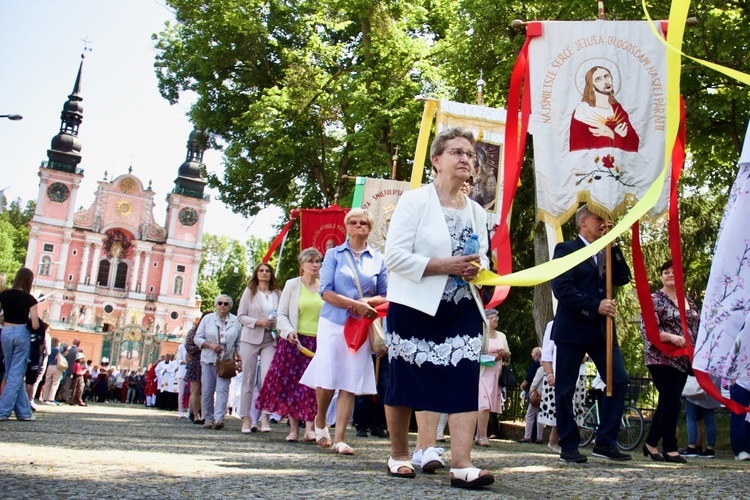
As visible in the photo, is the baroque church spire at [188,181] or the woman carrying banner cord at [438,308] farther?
the baroque church spire at [188,181]

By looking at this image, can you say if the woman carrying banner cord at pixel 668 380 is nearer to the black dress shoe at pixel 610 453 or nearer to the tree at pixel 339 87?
the black dress shoe at pixel 610 453

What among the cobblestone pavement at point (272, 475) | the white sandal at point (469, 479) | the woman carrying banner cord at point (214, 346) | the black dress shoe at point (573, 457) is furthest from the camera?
the woman carrying banner cord at point (214, 346)

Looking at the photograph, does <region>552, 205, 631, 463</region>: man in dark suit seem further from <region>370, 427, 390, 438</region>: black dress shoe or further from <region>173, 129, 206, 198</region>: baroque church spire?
<region>173, 129, 206, 198</region>: baroque church spire

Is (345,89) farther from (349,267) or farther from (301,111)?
(349,267)

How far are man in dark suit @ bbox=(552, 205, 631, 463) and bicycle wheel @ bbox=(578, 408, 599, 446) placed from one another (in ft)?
15.2

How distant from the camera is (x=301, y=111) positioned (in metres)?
28.0

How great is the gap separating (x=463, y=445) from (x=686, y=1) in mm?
2542

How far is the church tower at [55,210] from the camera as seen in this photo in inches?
3712

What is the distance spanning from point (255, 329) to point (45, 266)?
90277mm

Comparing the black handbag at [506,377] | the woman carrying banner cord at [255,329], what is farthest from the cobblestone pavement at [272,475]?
the black handbag at [506,377]

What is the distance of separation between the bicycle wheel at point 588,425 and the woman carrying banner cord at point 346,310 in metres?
5.12

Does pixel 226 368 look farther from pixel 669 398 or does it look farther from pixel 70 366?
pixel 70 366

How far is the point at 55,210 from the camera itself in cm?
9619

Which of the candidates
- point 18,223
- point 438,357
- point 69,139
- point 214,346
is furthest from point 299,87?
point 18,223
